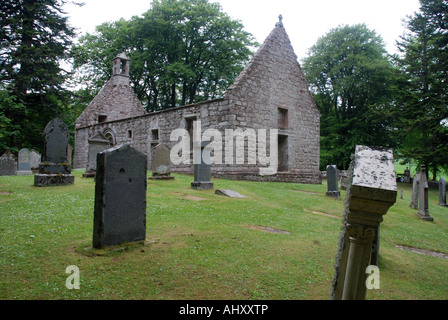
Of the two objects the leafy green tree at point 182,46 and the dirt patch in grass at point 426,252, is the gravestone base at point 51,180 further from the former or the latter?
the leafy green tree at point 182,46

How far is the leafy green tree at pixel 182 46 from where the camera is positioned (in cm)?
3275

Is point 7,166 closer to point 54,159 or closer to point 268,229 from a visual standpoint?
point 54,159

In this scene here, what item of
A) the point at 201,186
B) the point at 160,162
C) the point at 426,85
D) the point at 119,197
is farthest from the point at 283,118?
the point at 119,197

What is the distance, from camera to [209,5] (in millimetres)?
33219

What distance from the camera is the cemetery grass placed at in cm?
321

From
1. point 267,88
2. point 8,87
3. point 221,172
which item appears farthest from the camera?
point 8,87

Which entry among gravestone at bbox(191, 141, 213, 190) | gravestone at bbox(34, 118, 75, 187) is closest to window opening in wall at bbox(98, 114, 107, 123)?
gravestone at bbox(34, 118, 75, 187)

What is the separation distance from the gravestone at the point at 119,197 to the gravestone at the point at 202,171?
6173 millimetres

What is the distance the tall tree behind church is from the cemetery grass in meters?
19.0

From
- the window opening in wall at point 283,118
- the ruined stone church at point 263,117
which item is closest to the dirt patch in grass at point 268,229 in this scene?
the ruined stone church at point 263,117
